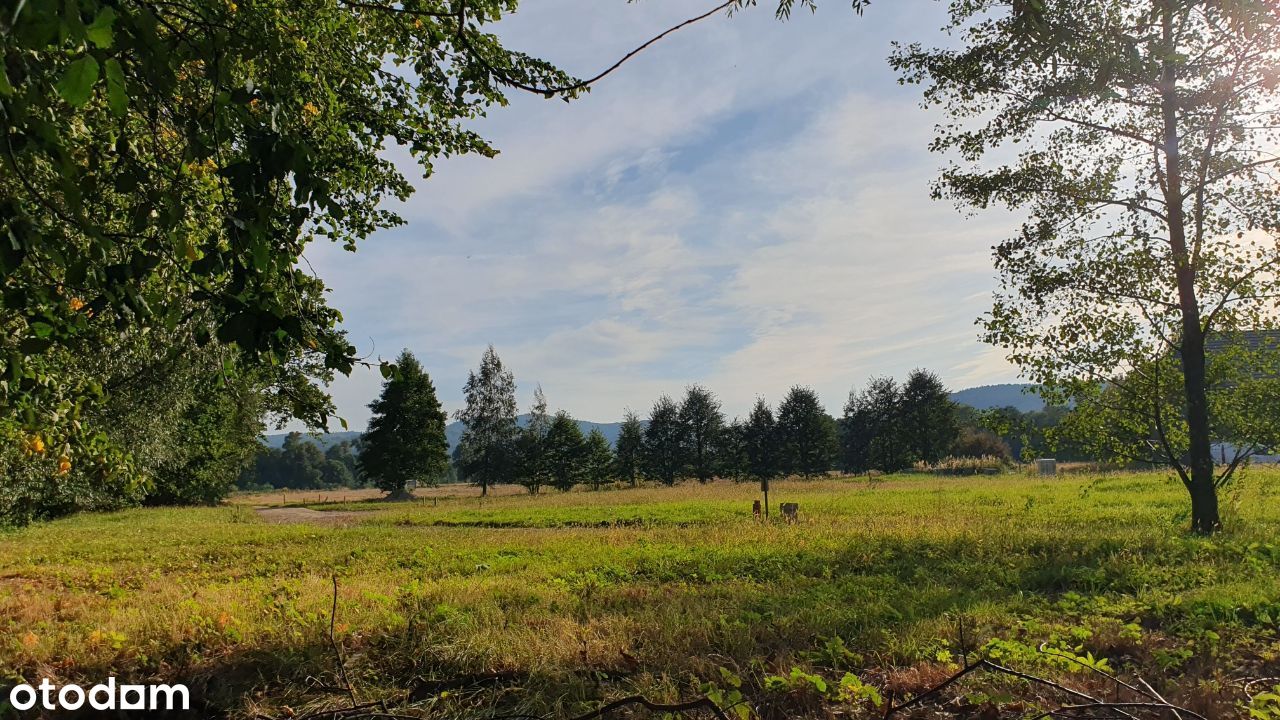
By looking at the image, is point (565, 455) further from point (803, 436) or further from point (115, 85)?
point (115, 85)

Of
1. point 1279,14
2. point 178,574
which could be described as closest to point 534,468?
point 178,574

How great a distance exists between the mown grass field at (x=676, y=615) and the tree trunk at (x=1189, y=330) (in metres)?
0.69

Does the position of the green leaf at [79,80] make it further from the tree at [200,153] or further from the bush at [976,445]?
the bush at [976,445]

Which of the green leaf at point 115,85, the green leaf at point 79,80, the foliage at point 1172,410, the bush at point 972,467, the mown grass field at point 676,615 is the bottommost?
the bush at point 972,467

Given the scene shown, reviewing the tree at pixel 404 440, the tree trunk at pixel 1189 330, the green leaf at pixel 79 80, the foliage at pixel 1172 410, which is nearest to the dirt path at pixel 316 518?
the tree at pixel 404 440

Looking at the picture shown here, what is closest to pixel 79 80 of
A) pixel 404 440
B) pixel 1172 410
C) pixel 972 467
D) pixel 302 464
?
pixel 1172 410

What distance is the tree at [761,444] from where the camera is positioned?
58.3 meters

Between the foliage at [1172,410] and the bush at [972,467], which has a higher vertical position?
the foliage at [1172,410]

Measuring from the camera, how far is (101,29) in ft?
4.51

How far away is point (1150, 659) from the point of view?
4.90m

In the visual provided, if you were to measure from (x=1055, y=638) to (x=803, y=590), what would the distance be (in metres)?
3.21

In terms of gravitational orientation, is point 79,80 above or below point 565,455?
above

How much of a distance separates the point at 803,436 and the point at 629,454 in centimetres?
1640

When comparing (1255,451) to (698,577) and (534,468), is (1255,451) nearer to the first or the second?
(698,577)
